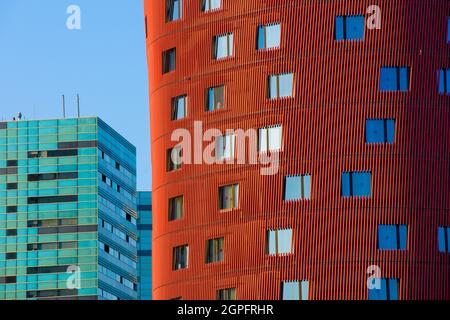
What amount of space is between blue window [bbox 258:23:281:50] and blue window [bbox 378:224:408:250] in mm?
14845

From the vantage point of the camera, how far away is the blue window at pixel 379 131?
117 metres

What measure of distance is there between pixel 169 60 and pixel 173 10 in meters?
3.69

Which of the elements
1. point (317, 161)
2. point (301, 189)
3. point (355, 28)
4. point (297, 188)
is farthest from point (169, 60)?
point (301, 189)

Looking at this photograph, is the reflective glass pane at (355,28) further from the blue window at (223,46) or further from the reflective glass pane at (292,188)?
the reflective glass pane at (292,188)

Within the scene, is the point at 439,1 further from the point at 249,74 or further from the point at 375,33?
the point at 249,74

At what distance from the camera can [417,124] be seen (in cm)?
11800

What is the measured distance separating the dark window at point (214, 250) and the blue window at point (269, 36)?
13613 mm

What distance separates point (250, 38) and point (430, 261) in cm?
1987

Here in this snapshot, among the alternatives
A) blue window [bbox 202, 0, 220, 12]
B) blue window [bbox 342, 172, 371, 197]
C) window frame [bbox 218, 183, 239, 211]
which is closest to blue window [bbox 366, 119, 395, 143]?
blue window [bbox 342, 172, 371, 197]

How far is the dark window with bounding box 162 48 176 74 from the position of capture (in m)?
126

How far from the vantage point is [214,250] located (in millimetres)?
119062

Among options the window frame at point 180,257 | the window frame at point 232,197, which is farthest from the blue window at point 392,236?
the window frame at point 180,257

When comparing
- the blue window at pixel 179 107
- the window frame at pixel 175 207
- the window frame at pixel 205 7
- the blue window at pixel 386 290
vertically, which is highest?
the window frame at pixel 205 7
